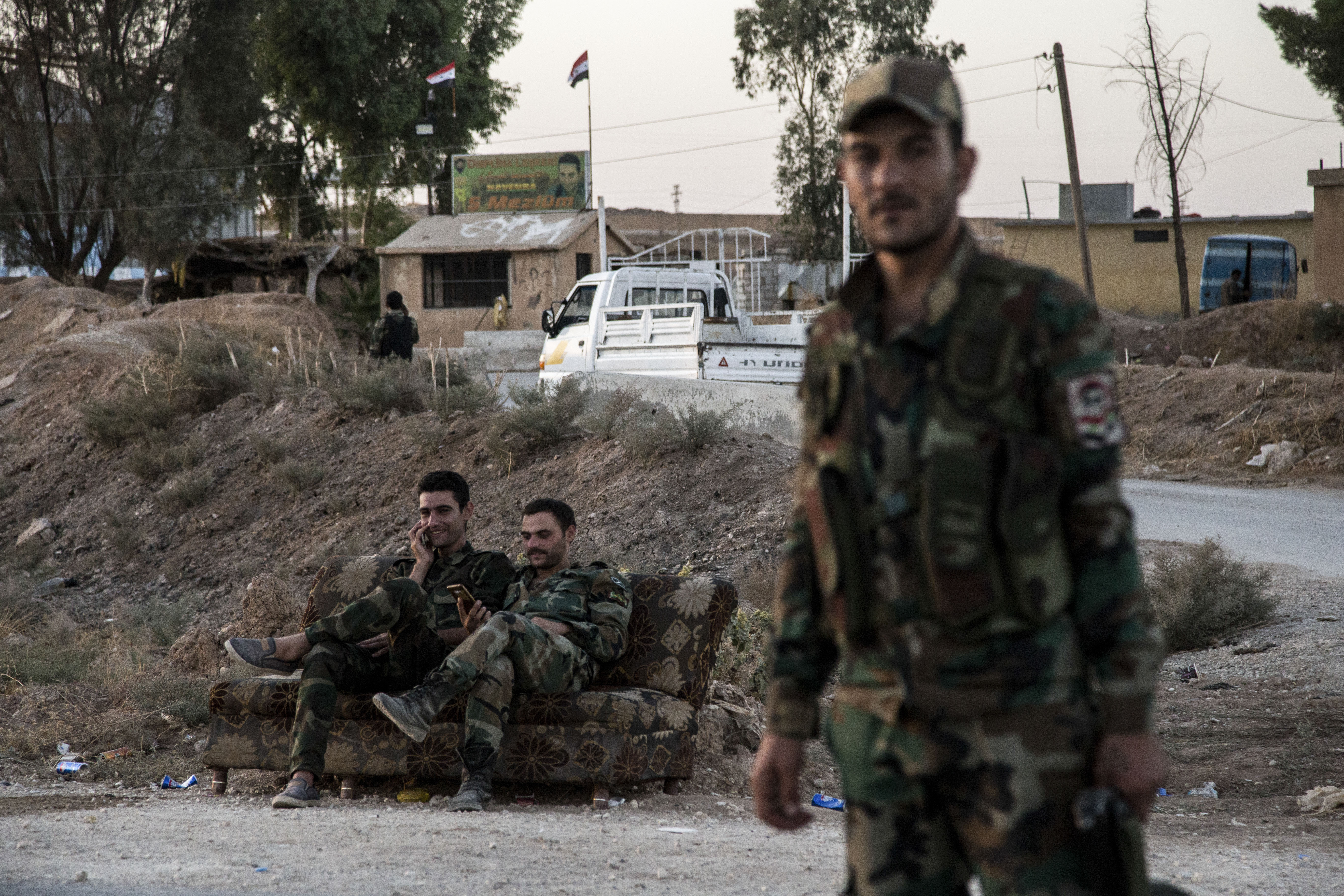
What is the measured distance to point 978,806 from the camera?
5.55ft

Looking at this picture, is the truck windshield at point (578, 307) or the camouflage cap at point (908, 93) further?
the truck windshield at point (578, 307)

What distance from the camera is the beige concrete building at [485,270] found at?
29.5 metres

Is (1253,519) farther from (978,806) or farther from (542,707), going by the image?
(978,806)

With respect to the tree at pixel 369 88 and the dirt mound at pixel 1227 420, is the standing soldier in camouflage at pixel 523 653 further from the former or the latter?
the tree at pixel 369 88

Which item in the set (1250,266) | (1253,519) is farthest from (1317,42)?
(1253,519)

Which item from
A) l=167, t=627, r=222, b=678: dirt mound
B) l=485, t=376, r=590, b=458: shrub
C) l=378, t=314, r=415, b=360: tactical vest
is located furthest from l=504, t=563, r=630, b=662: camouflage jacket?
l=378, t=314, r=415, b=360: tactical vest

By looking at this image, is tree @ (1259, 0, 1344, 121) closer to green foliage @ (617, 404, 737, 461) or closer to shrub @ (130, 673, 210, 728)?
green foliage @ (617, 404, 737, 461)

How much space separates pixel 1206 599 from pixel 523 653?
560 cm

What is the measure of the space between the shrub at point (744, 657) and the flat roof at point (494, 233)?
22.5 metres

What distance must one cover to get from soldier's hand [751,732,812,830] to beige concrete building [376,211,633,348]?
27.7 metres

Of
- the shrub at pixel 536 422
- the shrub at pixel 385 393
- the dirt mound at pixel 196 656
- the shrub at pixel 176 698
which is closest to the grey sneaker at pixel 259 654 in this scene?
the shrub at pixel 176 698

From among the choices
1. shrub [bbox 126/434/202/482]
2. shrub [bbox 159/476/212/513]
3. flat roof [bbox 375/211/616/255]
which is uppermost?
flat roof [bbox 375/211/616/255]

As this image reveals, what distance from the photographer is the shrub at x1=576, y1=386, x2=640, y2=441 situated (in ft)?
42.0

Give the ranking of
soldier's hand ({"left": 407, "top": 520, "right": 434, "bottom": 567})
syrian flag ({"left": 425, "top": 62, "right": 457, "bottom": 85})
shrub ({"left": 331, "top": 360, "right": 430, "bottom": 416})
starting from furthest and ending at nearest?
1. syrian flag ({"left": 425, "top": 62, "right": 457, "bottom": 85})
2. shrub ({"left": 331, "top": 360, "right": 430, "bottom": 416})
3. soldier's hand ({"left": 407, "top": 520, "right": 434, "bottom": 567})
